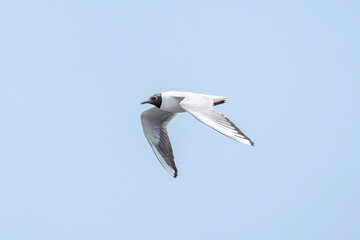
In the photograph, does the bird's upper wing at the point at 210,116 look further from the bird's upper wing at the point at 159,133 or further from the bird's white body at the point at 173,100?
the bird's upper wing at the point at 159,133

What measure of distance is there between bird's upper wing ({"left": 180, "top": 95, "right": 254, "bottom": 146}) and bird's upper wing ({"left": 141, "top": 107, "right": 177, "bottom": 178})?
61.0 inches

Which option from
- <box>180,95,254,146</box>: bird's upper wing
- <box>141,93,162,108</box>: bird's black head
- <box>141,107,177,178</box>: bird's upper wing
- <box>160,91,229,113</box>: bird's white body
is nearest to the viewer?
<box>180,95,254,146</box>: bird's upper wing

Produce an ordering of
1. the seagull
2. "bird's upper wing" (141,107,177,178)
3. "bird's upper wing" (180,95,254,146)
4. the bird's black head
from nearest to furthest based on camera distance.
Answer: "bird's upper wing" (180,95,254,146)
the seagull
the bird's black head
"bird's upper wing" (141,107,177,178)

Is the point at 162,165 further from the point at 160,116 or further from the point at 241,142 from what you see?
the point at 241,142

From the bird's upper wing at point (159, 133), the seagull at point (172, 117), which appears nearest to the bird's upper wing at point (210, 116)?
the seagull at point (172, 117)

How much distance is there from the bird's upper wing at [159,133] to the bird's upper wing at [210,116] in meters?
1.55

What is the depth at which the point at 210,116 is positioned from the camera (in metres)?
9.25

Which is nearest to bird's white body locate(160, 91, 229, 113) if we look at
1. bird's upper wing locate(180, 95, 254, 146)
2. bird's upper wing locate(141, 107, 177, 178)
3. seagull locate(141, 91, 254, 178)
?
seagull locate(141, 91, 254, 178)

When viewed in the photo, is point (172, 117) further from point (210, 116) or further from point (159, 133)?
point (210, 116)

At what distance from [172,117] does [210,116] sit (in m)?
2.64

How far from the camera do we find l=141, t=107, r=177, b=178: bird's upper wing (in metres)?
11.5

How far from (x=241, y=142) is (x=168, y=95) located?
266 cm

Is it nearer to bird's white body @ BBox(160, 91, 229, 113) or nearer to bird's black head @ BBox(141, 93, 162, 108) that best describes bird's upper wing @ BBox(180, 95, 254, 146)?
bird's white body @ BBox(160, 91, 229, 113)

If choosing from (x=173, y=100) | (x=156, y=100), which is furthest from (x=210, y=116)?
(x=156, y=100)
